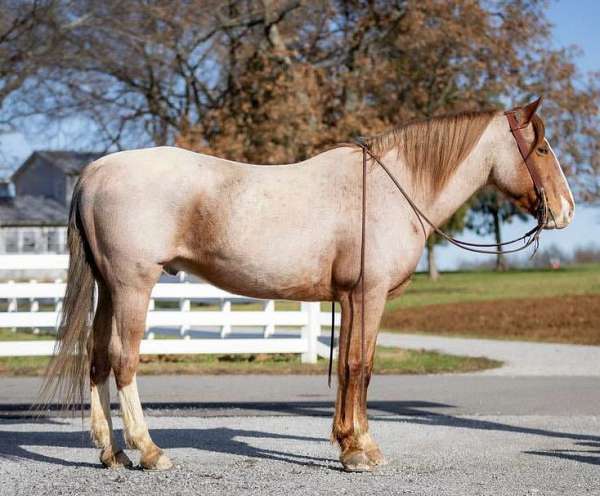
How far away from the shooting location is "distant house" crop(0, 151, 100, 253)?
55.5 metres

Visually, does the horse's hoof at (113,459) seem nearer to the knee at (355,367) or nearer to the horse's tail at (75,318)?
the horse's tail at (75,318)

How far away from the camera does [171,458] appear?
6602mm

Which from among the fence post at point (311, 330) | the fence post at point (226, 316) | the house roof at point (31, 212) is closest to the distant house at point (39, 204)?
the house roof at point (31, 212)

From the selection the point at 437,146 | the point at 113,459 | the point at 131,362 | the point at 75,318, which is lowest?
the point at 113,459

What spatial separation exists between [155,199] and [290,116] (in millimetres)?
19658

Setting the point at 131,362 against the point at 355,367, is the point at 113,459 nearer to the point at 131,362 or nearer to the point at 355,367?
the point at 131,362

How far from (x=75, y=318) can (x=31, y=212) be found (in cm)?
5315

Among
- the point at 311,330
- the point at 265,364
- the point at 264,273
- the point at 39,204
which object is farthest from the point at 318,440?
the point at 39,204

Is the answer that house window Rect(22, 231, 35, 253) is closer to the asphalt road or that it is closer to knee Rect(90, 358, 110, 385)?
the asphalt road

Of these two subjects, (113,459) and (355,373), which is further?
(355,373)

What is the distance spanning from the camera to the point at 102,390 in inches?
255

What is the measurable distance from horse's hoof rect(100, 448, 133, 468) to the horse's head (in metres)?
3.22

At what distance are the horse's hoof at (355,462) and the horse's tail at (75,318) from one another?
1786mm

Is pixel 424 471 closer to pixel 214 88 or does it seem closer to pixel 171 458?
pixel 171 458
